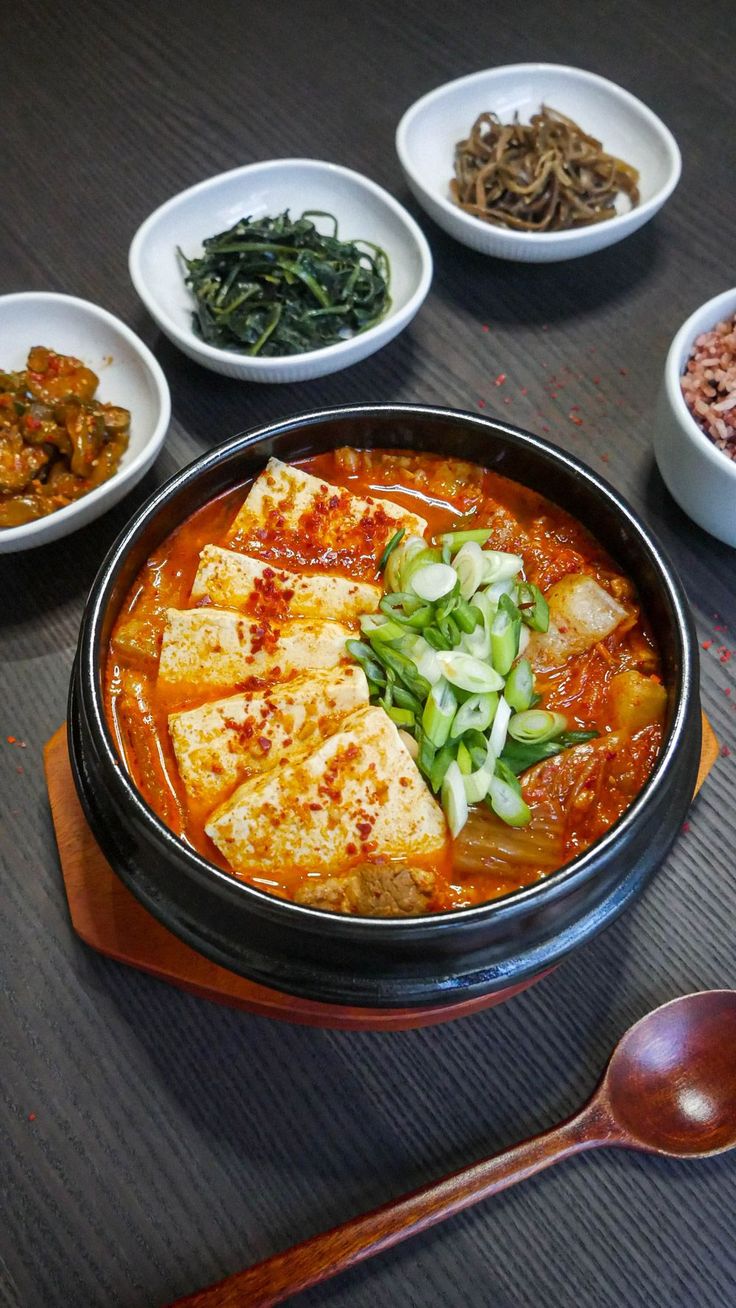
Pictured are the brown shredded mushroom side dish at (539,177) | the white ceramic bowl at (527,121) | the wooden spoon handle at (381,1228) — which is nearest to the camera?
the wooden spoon handle at (381,1228)

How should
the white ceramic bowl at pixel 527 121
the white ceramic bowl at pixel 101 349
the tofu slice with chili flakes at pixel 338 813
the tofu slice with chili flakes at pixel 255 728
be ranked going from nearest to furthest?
the tofu slice with chili flakes at pixel 338 813 → the tofu slice with chili flakes at pixel 255 728 → the white ceramic bowl at pixel 101 349 → the white ceramic bowl at pixel 527 121

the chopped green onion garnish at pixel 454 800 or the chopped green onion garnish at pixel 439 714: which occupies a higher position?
the chopped green onion garnish at pixel 439 714

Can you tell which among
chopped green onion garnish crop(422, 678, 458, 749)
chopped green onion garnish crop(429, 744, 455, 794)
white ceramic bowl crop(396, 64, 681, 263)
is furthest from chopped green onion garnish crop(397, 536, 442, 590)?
white ceramic bowl crop(396, 64, 681, 263)

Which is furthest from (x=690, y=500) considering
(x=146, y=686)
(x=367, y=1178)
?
(x=367, y=1178)

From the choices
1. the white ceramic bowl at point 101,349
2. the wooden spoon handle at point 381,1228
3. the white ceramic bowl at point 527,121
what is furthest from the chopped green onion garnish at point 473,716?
the white ceramic bowl at point 527,121

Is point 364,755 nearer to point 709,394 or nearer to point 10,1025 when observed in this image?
point 10,1025

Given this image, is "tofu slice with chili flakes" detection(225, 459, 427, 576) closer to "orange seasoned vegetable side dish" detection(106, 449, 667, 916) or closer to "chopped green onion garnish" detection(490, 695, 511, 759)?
"orange seasoned vegetable side dish" detection(106, 449, 667, 916)

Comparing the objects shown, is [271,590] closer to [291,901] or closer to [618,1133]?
[291,901]

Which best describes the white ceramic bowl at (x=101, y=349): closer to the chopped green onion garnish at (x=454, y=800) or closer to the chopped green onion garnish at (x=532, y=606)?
the chopped green onion garnish at (x=532, y=606)
